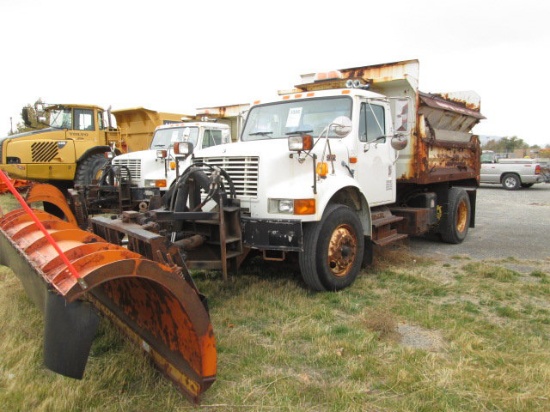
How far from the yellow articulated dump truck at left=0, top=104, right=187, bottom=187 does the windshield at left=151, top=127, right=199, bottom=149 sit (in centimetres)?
144

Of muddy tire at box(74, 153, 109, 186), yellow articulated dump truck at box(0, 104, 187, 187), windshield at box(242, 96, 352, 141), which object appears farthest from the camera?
yellow articulated dump truck at box(0, 104, 187, 187)

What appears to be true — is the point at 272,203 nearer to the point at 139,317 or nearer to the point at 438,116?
the point at 139,317

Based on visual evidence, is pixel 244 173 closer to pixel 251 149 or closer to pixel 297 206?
pixel 251 149

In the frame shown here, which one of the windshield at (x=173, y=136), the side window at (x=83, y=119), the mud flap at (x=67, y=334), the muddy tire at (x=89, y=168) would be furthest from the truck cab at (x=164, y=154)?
the mud flap at (x=67, y=334)

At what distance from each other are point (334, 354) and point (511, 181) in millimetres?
20025

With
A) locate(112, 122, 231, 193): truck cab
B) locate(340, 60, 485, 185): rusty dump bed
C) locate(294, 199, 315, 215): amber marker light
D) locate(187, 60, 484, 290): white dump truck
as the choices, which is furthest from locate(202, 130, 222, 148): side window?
locate(294, 199, 315, 215): amber marker light

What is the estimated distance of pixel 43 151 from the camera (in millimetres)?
11445

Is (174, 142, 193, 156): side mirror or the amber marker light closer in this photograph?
the amber marker light

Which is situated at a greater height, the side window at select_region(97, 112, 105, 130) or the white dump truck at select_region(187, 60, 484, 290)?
the side window at select_region(97, 112, 105, 130)

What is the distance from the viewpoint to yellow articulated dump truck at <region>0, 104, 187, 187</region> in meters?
11.4

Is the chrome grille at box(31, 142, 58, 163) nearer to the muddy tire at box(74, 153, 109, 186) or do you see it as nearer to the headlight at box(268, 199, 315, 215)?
the muddy tire at box(74, 153, 109, 186)

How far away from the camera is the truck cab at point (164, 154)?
8.57 m

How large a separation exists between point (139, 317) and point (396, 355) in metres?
1.91

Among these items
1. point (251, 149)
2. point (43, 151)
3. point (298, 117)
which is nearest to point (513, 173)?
point (298, 117)
